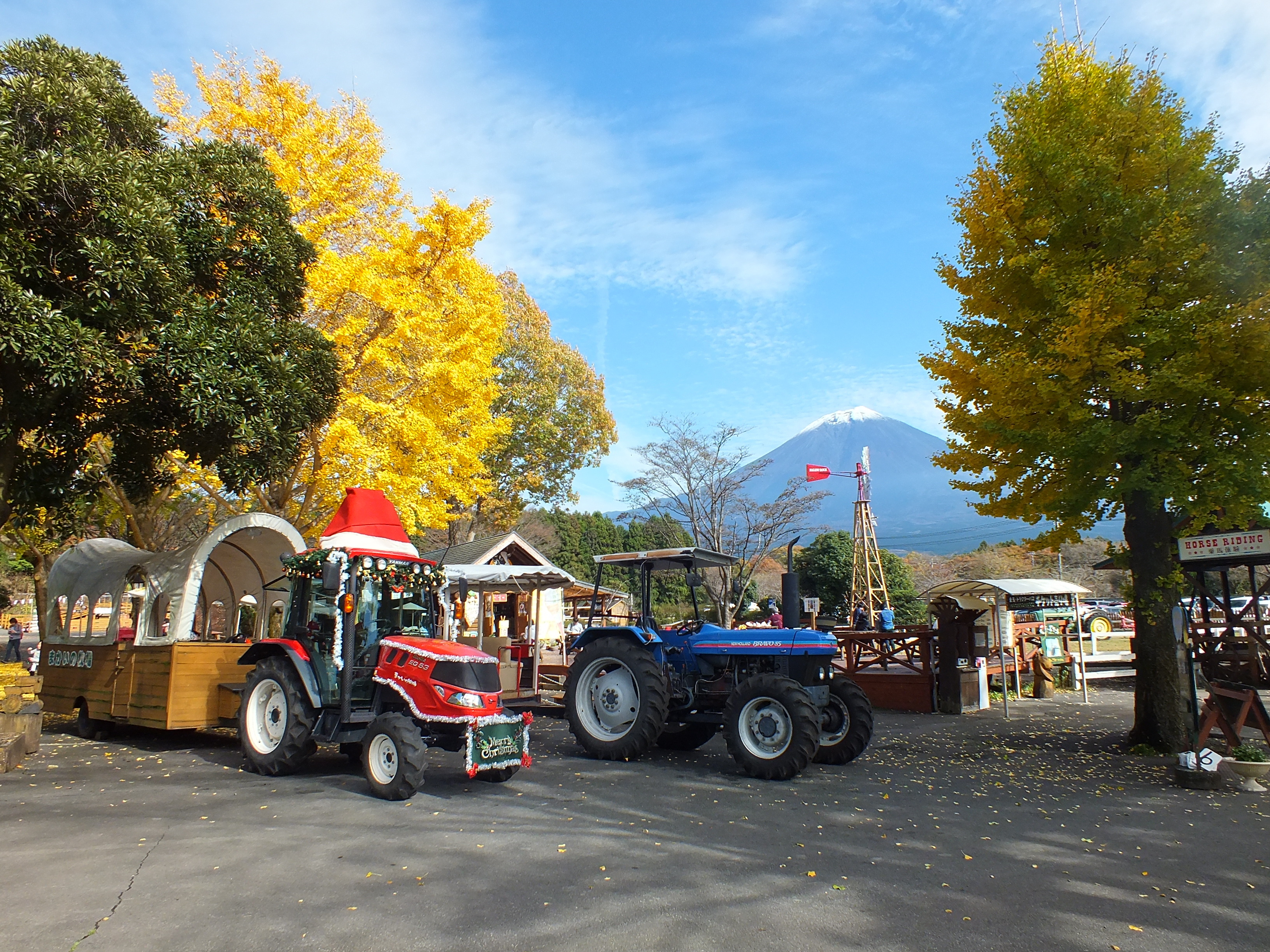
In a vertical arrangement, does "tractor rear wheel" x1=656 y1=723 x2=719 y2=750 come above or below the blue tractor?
below

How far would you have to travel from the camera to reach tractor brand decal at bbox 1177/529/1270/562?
25.4 ft

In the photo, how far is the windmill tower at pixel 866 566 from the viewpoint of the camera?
93.4ft

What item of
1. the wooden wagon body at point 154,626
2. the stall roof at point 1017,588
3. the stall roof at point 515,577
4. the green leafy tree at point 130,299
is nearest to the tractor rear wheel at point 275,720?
the wooden wagon body at point 154,626

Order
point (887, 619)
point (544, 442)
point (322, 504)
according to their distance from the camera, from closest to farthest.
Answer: point (322, 504)
point (887, 619)
point (544, 442)

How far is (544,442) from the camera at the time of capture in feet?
90.3

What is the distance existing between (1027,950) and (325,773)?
22.2ft

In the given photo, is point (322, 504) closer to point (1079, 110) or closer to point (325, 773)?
point (325, 773)

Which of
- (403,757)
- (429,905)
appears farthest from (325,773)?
(429,905)

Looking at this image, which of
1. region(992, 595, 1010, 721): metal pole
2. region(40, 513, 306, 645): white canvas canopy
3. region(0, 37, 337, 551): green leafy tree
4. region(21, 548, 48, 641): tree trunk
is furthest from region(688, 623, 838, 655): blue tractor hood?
region(21, 548, 48, 641): tree trunk

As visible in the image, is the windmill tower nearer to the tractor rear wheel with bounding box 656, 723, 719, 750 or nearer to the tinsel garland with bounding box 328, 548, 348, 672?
the tractor rear wheel with bounding box 656, 723, 719, 750

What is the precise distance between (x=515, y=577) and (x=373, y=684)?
6.70 m

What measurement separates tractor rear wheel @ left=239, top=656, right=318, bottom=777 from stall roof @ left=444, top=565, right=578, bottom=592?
18.2 ft

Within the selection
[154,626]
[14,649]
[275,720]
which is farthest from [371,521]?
[14,649]

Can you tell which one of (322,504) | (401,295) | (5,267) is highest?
(401,295)
